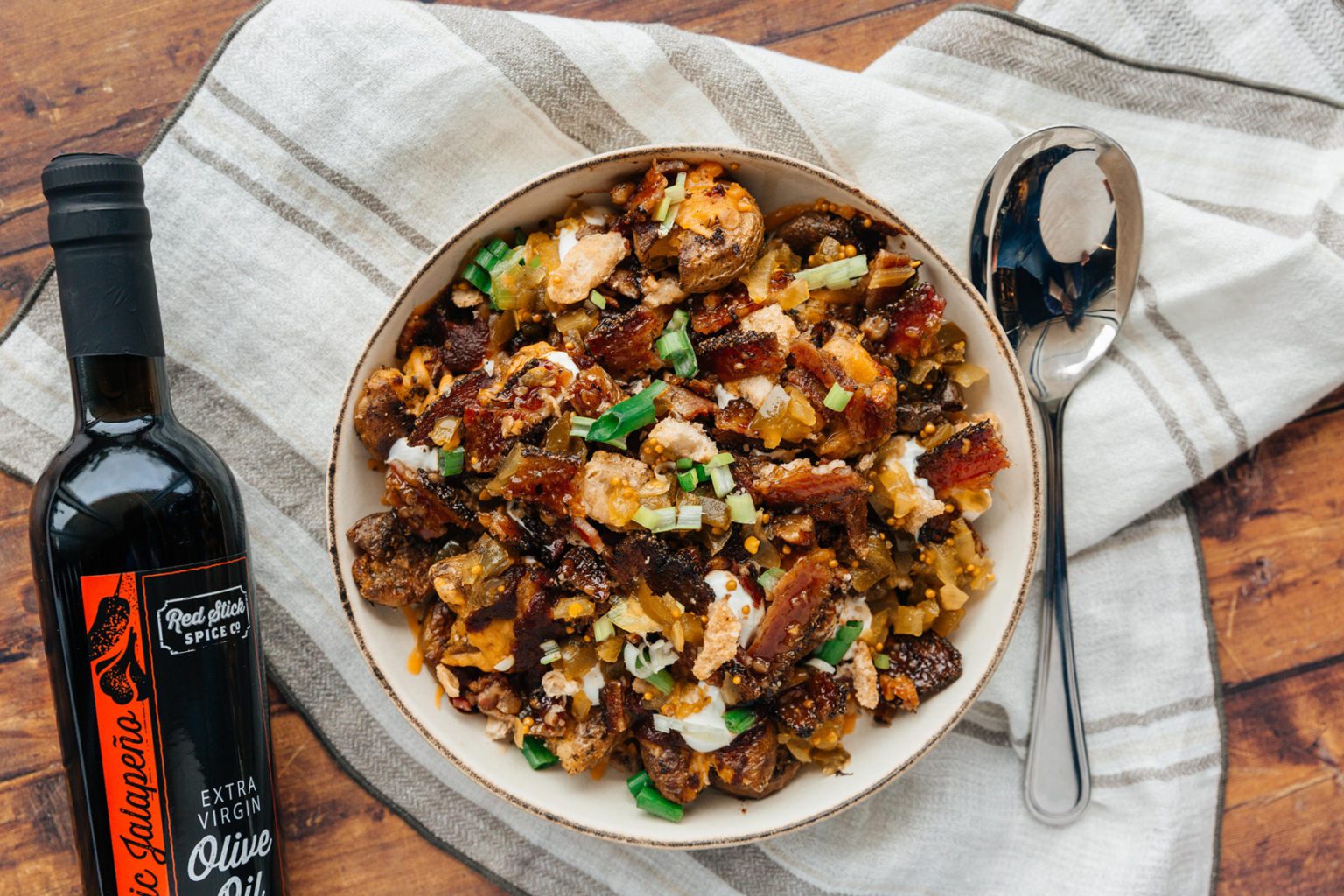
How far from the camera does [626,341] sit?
2551 mm

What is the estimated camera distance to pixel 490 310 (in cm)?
271

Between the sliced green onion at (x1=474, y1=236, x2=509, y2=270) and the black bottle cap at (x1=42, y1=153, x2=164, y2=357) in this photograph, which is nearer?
the black bottle cap at (x1=42, y1=153, x2=164, y2=357)

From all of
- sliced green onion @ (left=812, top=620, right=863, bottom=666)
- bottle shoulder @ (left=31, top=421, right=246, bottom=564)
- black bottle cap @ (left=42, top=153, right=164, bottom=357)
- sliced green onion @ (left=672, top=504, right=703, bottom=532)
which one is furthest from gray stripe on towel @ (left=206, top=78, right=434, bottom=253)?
sliced green onion @ (left=812, top=620, right=863, bottom=666)

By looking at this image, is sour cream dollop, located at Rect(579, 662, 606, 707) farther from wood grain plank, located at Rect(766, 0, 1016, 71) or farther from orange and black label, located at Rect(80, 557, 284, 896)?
wood grain plank, located at Rect(766, 0, 1016, 71)

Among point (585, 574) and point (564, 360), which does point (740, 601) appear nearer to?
point (585, 574)

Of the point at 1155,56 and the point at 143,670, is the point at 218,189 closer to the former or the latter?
the point at 143,670

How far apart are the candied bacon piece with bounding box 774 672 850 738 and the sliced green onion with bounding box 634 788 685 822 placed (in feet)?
1.44

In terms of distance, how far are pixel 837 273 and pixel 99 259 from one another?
6.18 feet

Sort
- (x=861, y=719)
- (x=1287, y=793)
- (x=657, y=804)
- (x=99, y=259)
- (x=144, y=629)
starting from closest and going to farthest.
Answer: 1. (x=99, y=259)
2. (x=144, y=629)
3. (x=657, y=804)
4. (x=861, y=719)
5. (x=1287, y=793)

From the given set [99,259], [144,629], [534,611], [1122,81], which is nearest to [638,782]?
[534,611]

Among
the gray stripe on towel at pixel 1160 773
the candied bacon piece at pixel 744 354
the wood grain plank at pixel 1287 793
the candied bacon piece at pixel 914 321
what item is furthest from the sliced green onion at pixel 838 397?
the wood grain plank at pixel 1287 793

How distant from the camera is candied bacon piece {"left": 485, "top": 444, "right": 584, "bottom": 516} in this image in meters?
2.46

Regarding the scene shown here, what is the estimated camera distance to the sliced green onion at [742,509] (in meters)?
2.48

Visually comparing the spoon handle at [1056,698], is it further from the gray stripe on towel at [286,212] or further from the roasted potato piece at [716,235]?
the gray stripe on towel at [286,212]
